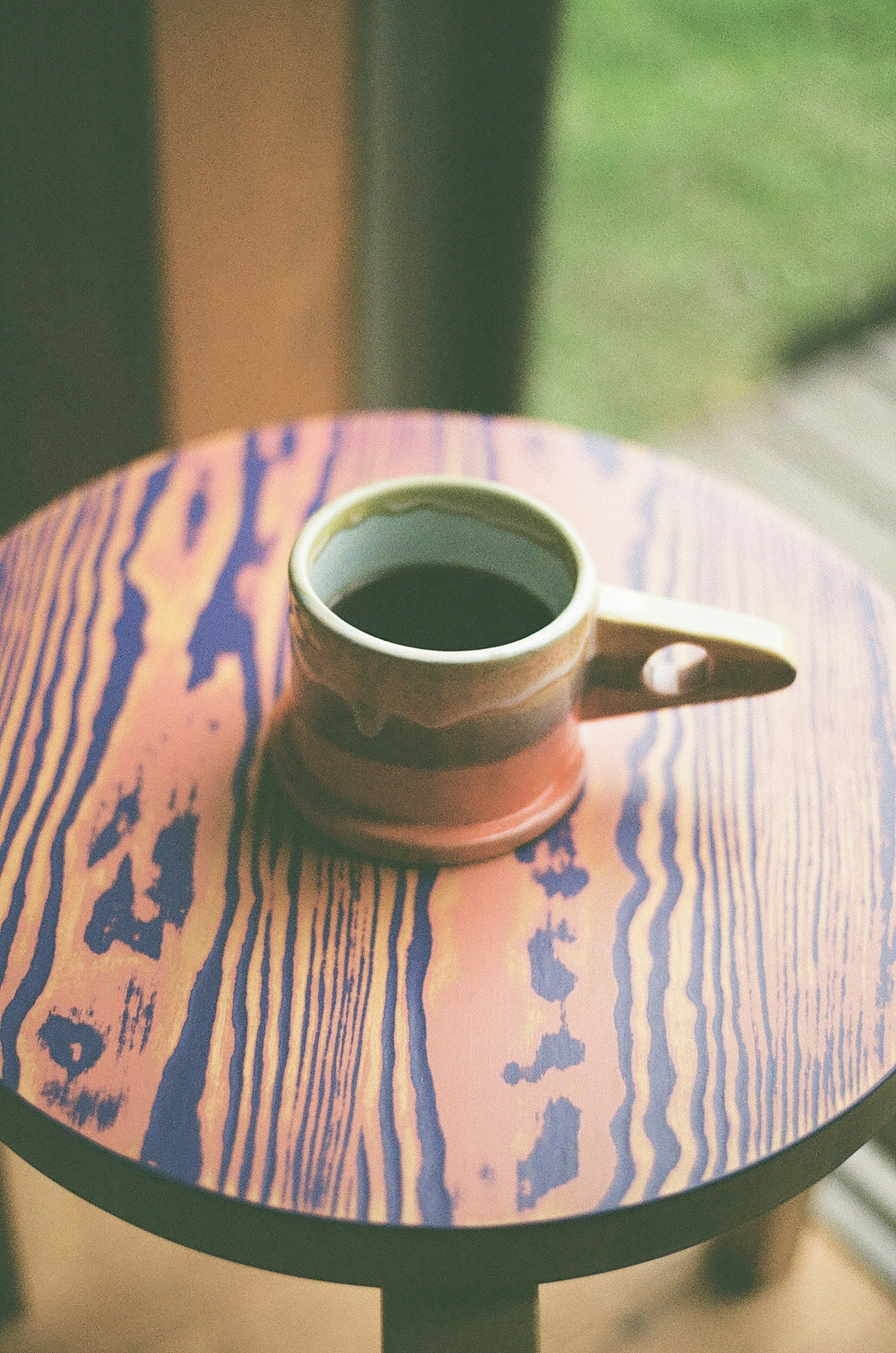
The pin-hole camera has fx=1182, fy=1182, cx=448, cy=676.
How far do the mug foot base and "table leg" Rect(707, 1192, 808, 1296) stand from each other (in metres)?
0.43

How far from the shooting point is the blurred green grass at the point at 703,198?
1211 mm

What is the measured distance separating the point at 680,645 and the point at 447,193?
907 mm

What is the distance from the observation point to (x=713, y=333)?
1578 millimetres

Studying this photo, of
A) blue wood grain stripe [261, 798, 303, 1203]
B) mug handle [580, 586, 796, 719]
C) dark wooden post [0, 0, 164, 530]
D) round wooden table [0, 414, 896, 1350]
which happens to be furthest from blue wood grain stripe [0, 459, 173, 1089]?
dark wooden post [0, 0, 164, 530]

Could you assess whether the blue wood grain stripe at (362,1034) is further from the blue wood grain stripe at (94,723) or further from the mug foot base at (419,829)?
the blue wood grain stripe at (94,723)

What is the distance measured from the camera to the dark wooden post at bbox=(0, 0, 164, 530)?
3.20 feet

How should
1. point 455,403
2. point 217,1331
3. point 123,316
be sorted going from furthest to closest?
point 455,403 < point 123,316 < point 217,1331

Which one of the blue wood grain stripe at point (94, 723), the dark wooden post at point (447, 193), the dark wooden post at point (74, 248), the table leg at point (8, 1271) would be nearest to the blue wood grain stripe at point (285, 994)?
the blue wood grain stripe at point (94, 723)

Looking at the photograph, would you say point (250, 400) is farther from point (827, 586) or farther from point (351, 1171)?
point (351, 1171)

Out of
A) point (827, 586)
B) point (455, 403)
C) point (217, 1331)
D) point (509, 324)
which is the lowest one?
point (217, 1331)

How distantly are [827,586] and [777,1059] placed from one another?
0.34 metres

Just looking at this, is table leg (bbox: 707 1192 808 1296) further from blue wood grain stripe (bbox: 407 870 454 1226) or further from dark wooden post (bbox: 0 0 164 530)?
dark wooden post (bbox: 0 0 164 530)

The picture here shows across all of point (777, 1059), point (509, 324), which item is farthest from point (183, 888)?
point (509, 324)

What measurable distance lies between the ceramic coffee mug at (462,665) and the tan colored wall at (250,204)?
0.66 m
